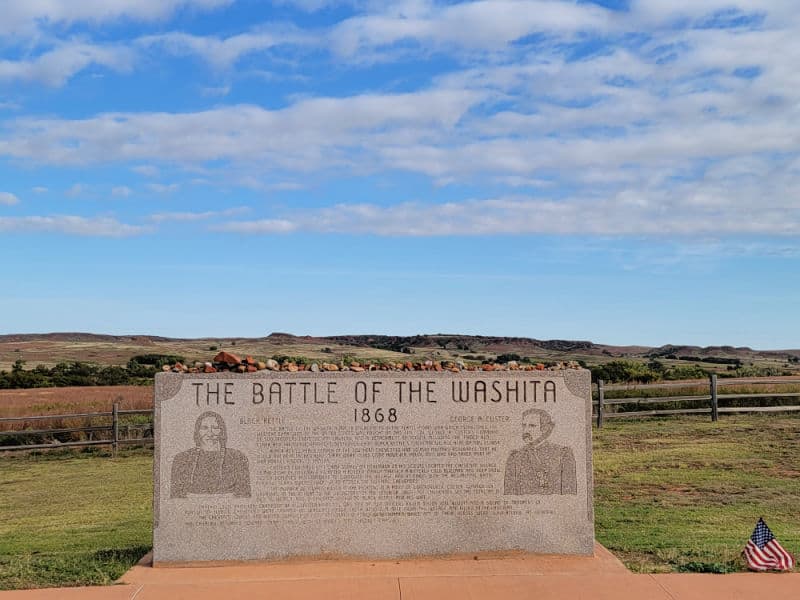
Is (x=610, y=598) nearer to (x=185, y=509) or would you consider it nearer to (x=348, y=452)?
(x=348, y=452)

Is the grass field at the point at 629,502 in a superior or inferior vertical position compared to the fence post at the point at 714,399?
inferior

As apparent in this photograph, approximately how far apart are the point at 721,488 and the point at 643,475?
5.29 feet

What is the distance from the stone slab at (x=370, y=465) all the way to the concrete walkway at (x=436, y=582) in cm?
20

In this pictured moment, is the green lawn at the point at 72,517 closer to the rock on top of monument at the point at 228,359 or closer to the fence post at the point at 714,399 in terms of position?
the rock on top of monument at the point at 228,359

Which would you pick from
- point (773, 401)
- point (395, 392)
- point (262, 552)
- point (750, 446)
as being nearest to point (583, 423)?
point (395, 392)

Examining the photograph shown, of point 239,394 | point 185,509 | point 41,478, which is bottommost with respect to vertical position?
point 41,478

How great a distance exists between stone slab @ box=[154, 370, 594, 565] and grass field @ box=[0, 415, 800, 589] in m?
0.95

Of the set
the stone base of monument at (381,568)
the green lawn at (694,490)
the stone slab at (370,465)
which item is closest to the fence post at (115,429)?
the green lawn at (694,490)

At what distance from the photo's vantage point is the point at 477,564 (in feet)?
23.7

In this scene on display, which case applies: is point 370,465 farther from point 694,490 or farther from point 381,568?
point 694,490

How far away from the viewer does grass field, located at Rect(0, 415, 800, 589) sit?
7875 mm

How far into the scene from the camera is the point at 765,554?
23.3ft

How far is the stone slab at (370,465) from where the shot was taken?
24.2 ft

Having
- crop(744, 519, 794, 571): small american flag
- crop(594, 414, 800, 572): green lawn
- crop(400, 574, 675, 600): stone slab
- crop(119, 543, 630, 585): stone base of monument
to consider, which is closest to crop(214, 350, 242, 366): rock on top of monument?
crop(119, 543, 630, 585): stone base of monument
